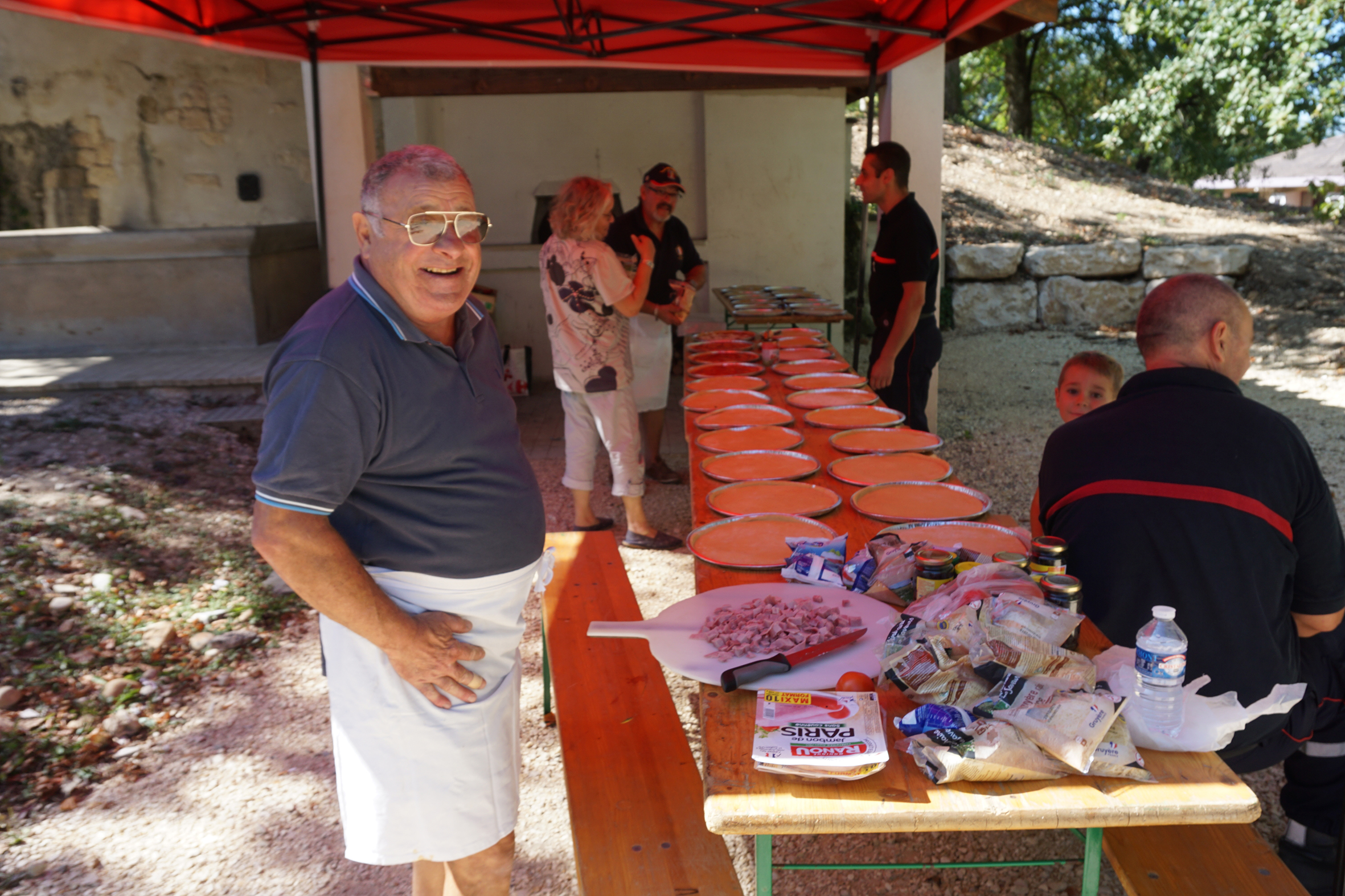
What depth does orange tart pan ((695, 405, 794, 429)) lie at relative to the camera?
3455 millimetres

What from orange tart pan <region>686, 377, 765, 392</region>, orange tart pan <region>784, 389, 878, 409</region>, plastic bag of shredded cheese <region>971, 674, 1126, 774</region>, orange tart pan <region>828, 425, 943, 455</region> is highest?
orange tart pan <region>686, 377, 765, 392</region>

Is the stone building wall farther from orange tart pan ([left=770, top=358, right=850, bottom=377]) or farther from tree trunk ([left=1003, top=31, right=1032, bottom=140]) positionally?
tree trunk ([left=1003, top=31, right=1032, bottom=140])

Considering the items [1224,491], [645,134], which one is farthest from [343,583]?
[645,134]

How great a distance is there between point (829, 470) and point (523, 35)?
3304mm

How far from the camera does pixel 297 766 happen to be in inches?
116

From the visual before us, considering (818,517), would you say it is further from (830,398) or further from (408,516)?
(830,398)

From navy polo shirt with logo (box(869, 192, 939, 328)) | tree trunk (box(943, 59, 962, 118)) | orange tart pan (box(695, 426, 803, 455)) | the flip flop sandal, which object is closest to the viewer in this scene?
orange tart pan (box(695, 426, 803, 455))

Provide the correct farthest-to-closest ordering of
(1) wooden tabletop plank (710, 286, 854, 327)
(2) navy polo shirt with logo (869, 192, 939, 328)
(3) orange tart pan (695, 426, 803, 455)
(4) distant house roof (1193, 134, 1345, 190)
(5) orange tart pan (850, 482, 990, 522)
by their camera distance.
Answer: (4) distant house roof (1193, 134, 1345, 190) < (1) wooden tabletop plank (710, 286, 854, 327) < (2) navy polo shirt with logo (869, 192, 939, 328) < (3) orange tart pan (695, 426, 803, 455) < (5) orange tart pan (850, 482, 990, 522)

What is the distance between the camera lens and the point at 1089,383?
303cm

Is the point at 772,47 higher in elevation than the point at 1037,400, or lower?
higher

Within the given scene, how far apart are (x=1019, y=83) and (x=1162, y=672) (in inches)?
729

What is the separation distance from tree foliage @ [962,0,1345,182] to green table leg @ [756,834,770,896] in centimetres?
1343

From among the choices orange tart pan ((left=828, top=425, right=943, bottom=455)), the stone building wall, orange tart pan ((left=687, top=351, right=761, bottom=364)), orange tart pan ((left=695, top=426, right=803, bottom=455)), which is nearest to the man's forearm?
orange tart pan ((left=695, top=426, right=803, bottom=455))

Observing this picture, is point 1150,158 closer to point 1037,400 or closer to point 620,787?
point 1037,400
